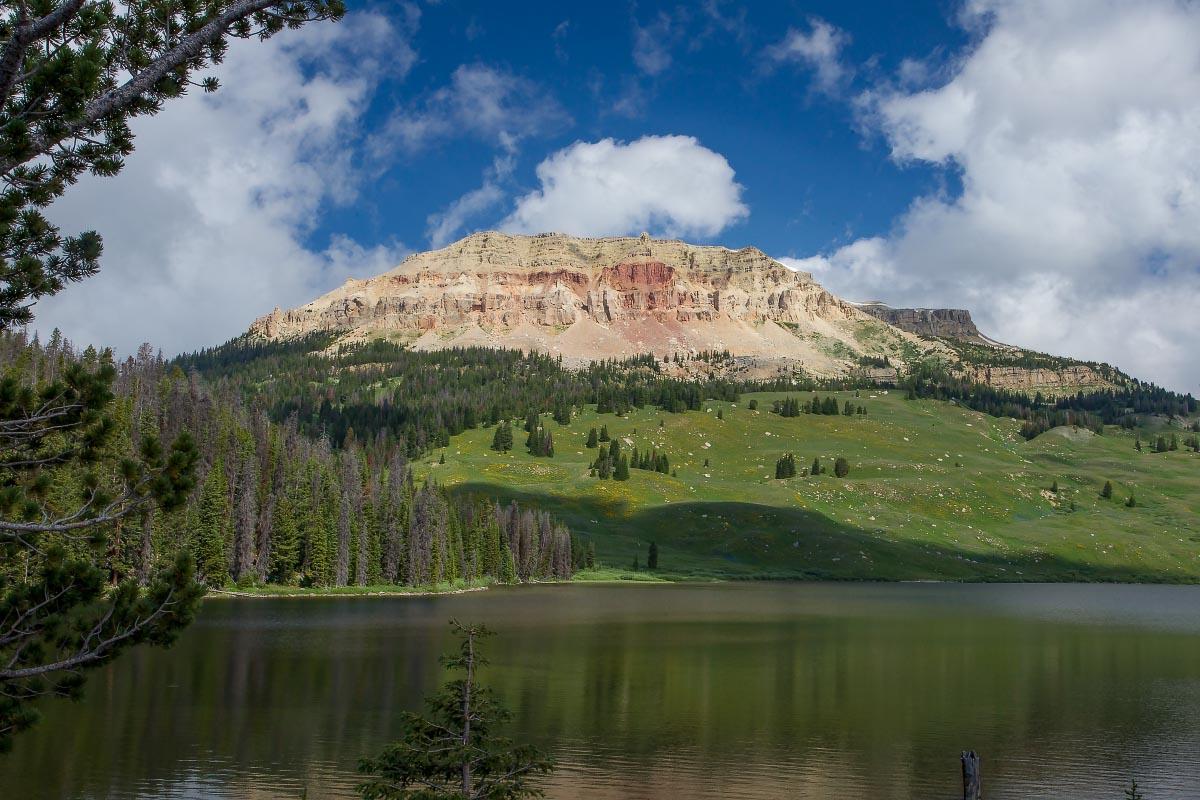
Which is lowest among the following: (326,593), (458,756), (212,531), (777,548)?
(326,593)

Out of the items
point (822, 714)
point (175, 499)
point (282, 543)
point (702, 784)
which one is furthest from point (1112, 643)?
point (282, 543)

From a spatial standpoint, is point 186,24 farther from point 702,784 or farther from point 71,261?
point 702,784

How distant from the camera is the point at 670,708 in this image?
4478 centimetres

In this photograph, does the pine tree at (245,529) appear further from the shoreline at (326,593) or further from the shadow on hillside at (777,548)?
Result: the shadow on hillside at (777,548)

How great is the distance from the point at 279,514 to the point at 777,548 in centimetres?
10276

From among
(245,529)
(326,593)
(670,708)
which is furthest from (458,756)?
(326,593)

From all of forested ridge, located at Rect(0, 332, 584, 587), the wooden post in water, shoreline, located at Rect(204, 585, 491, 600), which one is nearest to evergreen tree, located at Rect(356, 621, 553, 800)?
the wooden post in water

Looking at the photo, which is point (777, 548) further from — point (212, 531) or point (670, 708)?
point (670, 708)

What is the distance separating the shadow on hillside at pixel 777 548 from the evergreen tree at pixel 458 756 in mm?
143832

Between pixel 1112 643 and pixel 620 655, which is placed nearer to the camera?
pixel 620 655

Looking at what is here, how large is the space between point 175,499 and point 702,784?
82.5 ft

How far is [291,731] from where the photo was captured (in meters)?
37.8

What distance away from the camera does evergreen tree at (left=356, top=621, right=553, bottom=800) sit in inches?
697

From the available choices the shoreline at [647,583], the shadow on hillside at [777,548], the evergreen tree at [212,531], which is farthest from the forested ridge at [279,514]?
the shadow on hillside at [777,548]
